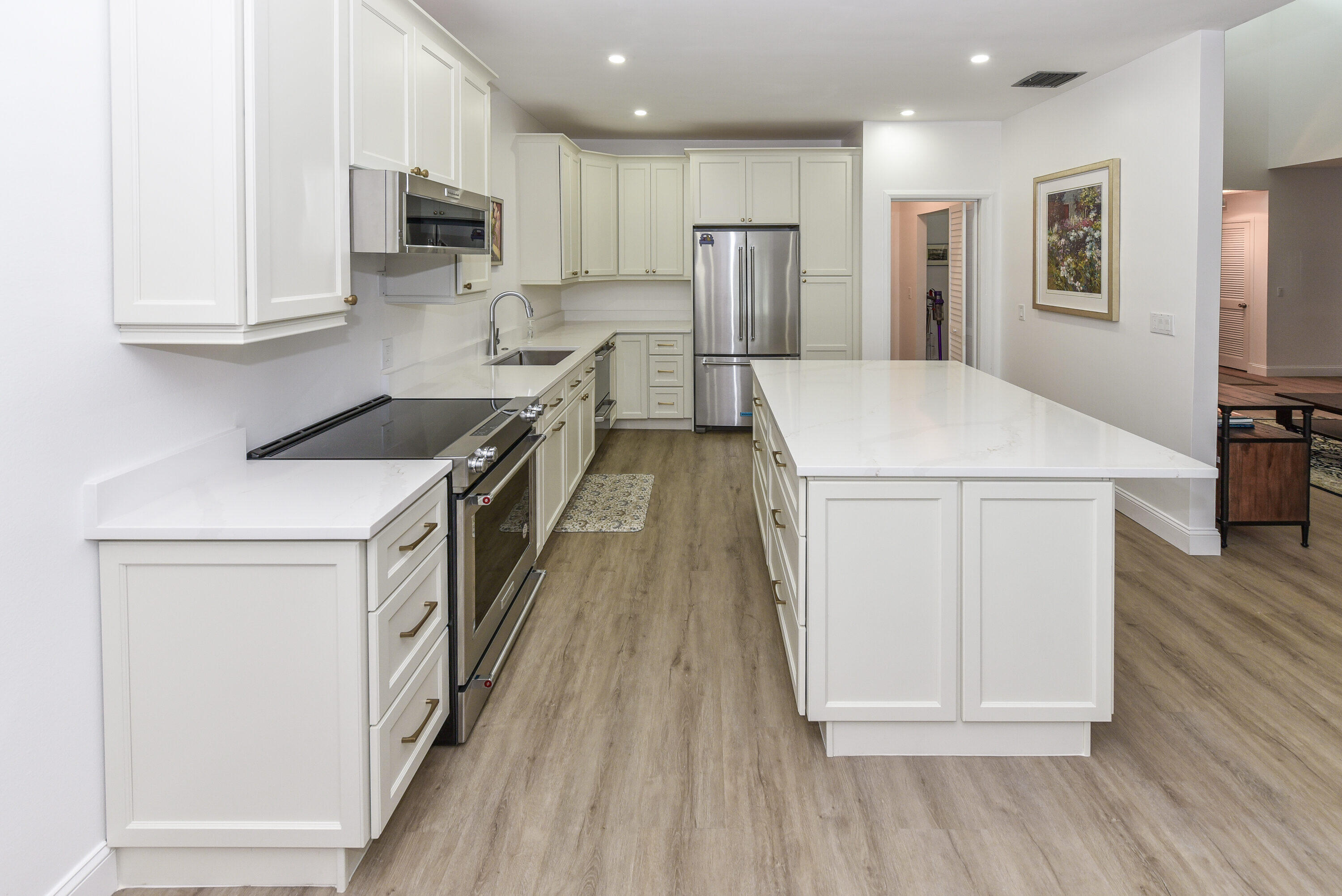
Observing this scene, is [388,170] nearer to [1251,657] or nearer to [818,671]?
[818,671]

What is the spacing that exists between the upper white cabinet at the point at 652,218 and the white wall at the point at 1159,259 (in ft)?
9.50

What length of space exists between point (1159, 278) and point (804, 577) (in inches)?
126

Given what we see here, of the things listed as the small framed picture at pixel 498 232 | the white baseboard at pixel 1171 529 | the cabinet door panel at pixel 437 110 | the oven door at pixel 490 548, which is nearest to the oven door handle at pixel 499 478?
the oven door at pixel 490 548

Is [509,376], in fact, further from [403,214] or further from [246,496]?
[246,496]

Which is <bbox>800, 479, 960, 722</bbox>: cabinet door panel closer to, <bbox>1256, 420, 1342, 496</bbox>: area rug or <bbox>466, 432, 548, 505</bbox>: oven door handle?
<bbox>466, 432, 548, 505</bbox>: oven door handle

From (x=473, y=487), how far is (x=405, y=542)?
447mm

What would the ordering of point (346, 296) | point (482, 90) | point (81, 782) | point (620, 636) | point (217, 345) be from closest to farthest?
point (81, 782)
point (217, 345)
point (346, 296)
point (620, 636)
point (482, 90)

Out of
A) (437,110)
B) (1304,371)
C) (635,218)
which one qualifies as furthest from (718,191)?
(1304,371)

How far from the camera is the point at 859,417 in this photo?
10.2ft

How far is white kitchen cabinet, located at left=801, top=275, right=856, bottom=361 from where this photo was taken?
7.39m

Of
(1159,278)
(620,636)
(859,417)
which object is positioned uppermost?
(1159,278)

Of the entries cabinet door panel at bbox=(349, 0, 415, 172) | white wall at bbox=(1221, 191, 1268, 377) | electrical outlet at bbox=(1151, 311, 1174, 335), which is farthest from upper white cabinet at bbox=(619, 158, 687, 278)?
white wall at bbox=(1221, 191, 1268, 377)

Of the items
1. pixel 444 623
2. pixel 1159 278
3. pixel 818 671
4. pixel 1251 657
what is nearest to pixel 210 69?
pixel 444 623

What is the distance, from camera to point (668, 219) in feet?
25.0
